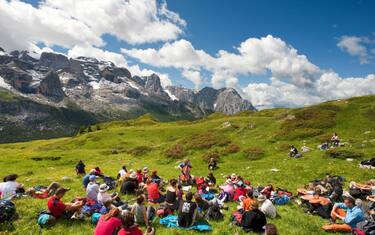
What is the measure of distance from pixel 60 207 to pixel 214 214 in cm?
906

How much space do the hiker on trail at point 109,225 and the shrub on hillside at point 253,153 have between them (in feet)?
115

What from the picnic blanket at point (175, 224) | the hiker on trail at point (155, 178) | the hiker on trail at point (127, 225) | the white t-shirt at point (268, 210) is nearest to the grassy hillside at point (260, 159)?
the white t-shirt at point (268, 210)

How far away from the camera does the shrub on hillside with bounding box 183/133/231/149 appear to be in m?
55.7

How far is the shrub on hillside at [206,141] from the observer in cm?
5568

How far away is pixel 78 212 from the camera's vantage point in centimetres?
1686

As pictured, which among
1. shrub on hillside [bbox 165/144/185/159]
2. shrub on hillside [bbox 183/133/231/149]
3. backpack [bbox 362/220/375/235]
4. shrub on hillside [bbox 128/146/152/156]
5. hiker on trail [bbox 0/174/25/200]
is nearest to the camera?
backpack [bbox 362/220/375/235]

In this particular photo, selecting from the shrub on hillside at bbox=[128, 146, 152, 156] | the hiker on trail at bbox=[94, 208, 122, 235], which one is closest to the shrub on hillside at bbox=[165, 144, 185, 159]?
the shrub on hillside at bbox=[128, 146, 152, 156]

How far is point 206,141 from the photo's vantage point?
2271 inches

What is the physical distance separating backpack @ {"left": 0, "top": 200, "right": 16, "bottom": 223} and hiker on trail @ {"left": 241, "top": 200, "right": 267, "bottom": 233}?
41.7 ft

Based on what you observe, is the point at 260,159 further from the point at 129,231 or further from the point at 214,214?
the point at 129,231

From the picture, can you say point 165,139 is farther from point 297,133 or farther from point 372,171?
point 372,171

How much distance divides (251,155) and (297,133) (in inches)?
456

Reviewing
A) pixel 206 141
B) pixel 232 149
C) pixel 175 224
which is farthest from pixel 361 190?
pixel 206 141

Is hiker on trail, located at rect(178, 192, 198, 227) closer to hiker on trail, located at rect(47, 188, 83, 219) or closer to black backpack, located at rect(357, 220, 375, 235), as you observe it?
hiker on trail, located at rect(47, 188, 83, 219)
